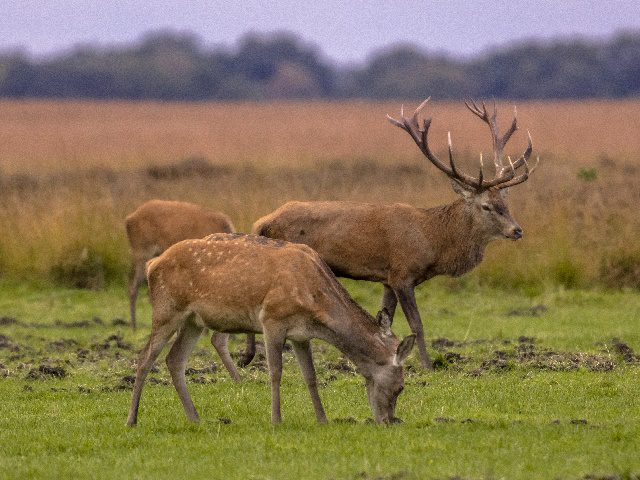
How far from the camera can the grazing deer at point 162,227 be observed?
16.2 meters

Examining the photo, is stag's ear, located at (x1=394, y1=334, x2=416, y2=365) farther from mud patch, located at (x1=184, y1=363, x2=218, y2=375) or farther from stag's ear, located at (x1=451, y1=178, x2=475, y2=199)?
stag's ear, located at (x1=451, y1=178, x2=475, y2=199)

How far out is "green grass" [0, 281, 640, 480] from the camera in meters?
8.44

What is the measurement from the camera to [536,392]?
1099 centimetres

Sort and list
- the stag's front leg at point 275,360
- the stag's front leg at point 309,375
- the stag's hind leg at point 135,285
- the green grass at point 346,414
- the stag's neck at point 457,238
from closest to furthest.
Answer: the green grass at point 346,414
the stag's front leg at point 275,360
the stag's front leg at point 309,375
the stag's neck at point 457,238
the stag's hind leg at point 135,285

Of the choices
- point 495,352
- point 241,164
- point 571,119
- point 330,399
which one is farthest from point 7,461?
point 571,119

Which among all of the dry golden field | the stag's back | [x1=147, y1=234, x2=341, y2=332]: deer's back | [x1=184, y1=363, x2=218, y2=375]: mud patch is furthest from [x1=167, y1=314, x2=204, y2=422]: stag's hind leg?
the dry golden field

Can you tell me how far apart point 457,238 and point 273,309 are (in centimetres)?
434

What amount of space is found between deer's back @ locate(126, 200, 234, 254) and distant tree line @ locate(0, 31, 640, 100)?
59646 millimetres

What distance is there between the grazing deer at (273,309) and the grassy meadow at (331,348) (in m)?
0.38

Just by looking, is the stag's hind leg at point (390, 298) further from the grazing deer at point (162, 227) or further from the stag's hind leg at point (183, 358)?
the stag's hind leg at point (183, 358)

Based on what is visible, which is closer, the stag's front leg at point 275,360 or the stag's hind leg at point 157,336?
the stag's front leg at point 275,360

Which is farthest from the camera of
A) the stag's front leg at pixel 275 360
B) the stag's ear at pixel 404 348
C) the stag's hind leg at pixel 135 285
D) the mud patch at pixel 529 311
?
the mud patch at pixel 529 311

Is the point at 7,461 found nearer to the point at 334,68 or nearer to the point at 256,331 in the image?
the point at 256,331

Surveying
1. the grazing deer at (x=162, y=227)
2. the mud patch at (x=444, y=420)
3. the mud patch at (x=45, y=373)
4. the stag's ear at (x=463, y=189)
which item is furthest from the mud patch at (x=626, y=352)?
the mud patch at (x=45, y=373)
